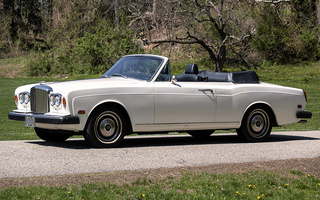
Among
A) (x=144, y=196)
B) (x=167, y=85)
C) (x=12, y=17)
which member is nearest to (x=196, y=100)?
(x=167, y=85)

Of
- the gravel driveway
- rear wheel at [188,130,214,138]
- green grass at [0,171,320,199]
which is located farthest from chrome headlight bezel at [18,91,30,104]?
green grass at [0,171,320,199]

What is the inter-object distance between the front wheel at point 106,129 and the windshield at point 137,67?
98 cm

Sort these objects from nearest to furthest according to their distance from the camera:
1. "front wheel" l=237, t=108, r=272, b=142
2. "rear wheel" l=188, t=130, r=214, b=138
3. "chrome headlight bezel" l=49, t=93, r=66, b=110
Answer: "chrome headlight bezel" l=49, t=93, r=66, b=110 < "front wheel" l=237, t=108, r=272, b=142 < "rear wheel" l=188, t=130, r=214, b=138

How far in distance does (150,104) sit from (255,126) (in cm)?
240

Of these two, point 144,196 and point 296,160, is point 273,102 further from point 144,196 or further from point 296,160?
point 144,196

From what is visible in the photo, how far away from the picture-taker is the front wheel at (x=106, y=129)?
8477mm

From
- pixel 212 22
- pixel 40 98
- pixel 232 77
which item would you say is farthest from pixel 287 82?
pixel 40 98

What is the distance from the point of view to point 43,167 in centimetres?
678

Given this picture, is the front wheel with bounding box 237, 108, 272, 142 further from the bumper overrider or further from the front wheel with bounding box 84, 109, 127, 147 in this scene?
the bumper overrider

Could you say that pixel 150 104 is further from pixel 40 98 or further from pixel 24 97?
pixel 24 97

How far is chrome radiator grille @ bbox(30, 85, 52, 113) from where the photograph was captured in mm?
8602

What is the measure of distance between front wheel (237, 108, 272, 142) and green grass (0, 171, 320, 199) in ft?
11.0

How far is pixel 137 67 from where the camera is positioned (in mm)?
9578

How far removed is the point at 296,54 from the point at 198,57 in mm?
7103
